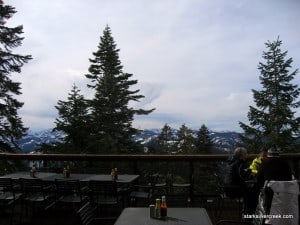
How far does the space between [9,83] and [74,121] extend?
7381 mm

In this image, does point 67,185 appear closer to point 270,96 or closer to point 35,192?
point 35,192

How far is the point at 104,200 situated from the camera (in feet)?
22.0

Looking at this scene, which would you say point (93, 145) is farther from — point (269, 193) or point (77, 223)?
point (269, 193)

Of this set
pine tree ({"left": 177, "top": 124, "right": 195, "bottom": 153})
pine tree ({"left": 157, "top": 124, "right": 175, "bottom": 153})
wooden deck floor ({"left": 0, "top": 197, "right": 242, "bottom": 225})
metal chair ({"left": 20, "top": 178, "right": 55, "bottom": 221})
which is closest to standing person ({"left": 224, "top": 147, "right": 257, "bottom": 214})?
wooden deck floor ({"left": 0, "top": 197, "right": 242, "bottom": 225})

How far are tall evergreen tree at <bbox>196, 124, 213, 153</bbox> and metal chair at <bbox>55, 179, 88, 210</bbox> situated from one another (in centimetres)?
3782

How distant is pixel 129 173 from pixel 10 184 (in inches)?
Result: 95.2

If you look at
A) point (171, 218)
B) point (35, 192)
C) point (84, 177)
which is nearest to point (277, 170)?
point (171, 218)

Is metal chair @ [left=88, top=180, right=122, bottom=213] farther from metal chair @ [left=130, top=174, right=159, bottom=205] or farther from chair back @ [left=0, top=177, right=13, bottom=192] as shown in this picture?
chair back @ [left=0, top=177, right=13, bottom=192]

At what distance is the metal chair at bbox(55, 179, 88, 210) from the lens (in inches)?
263

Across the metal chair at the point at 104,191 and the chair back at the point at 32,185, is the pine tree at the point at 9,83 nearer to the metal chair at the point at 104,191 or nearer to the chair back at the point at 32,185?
the chair back at the point at 32,185

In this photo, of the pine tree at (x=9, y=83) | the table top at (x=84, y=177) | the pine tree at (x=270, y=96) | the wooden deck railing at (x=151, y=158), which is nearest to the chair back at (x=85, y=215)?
the table top at (x=84, y=177)

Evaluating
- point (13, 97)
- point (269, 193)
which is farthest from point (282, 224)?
point (13, 97)

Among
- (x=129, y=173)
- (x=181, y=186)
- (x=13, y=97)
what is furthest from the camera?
(x=13, y=97)

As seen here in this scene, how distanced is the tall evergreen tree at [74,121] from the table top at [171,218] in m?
24.8
